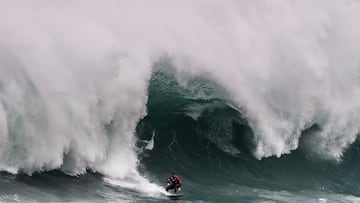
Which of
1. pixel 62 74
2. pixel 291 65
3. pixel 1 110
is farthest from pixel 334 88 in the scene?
pixel 1 110

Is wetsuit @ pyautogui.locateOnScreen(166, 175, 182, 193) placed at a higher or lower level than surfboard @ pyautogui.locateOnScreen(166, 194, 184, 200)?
higher

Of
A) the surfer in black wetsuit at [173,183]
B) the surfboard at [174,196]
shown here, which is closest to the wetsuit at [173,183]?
the surfer in black wetsuit at [173,183]

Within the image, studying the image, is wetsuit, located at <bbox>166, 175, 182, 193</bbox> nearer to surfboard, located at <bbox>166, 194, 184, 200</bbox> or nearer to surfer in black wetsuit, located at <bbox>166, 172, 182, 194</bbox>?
surfer in black wetsuit, located at <bbox>166, 172, 182, 194</bbox>

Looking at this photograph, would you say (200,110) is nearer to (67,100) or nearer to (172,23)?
(172,23)

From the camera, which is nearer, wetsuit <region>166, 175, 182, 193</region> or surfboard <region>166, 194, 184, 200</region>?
surfboard <region>166, 194, 184, 200</region>

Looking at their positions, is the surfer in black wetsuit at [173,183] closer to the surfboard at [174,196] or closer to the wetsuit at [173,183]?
the wetsuit at [173,183]

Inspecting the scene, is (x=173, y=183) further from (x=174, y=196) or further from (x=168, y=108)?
(x=168, y=108)

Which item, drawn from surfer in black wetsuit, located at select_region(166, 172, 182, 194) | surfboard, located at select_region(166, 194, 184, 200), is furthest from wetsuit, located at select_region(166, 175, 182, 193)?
surfboard, located at select_region(166, 194, 184, 200)

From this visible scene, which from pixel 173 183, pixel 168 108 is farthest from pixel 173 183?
pixel 168 108

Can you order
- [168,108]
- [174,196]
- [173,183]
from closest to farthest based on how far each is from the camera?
1. [174,196]
2. [173,183]
3. [168,108]
